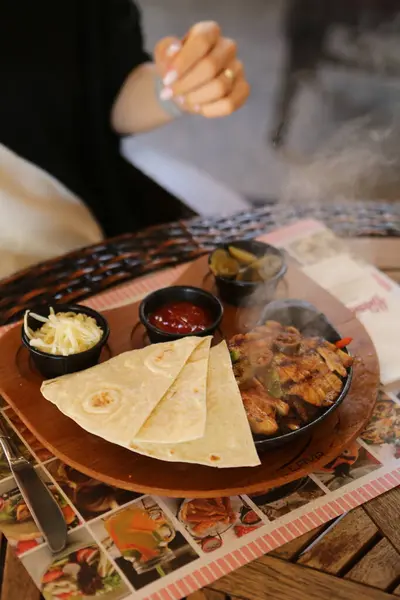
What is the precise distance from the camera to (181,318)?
159 cm

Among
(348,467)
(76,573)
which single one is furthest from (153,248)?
(76,573)

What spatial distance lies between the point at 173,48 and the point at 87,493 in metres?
1.23

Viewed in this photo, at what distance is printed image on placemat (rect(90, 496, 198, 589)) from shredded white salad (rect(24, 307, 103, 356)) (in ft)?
1.21

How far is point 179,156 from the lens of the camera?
16.1 feet

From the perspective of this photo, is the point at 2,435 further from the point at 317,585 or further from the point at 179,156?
the point at 179,156

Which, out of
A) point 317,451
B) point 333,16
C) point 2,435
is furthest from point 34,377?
point 333,16

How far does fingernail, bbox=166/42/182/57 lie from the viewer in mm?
1808

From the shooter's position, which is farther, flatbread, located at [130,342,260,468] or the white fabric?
the white fabric

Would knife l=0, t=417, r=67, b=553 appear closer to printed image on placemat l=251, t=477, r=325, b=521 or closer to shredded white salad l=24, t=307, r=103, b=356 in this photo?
shredded white salad l=24, t=307, r=103, b=356

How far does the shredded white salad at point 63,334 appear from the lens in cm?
141

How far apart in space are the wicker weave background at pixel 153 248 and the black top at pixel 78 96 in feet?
0.80

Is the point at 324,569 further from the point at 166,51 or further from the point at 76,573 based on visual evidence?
the point at 166,51

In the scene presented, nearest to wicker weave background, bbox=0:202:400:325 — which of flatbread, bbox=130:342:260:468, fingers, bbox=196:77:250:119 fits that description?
fingers, bbox=196:77:250:119

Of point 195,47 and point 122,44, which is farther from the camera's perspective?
point 122,44
